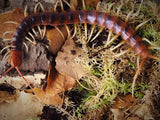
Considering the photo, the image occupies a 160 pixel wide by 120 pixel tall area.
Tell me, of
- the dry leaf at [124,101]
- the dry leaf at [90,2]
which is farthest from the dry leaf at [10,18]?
the dry leaf at [124,101]

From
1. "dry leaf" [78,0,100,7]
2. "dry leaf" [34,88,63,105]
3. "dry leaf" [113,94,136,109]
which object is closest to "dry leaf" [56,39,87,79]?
"dry leaf" [34,88,63,105]

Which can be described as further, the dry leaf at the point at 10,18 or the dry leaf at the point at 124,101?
the dry leaf at the point at 10,18

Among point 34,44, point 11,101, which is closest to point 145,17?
point 34,44

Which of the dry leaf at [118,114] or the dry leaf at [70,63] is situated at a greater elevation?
the dry leaf at [70,63]

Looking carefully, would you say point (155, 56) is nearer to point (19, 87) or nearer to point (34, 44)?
point (34, 44)

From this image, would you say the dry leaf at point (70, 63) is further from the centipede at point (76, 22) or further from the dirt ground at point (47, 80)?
the centipede at point (76, 22)

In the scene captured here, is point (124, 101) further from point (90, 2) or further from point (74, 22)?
point (90, 2)

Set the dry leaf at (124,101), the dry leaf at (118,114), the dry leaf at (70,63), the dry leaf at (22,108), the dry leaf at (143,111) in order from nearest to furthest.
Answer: the dry leaf at (143,111) < the dry leaf at (118,114) < the dry leaf at (124,101) < the dry leaf at (70,63) < the dry leaf at (22,108)

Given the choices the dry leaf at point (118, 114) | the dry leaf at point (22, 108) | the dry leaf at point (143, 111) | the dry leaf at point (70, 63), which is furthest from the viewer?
the dry leaf at point (22, 108)
